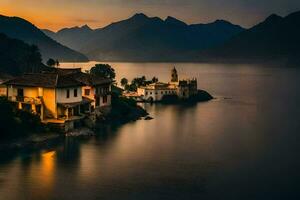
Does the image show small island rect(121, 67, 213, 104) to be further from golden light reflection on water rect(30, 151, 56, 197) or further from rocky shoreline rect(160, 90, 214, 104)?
golden light reflection on water rect(30, 151, 56, 197)

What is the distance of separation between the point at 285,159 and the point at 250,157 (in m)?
3.30

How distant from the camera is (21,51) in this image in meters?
122

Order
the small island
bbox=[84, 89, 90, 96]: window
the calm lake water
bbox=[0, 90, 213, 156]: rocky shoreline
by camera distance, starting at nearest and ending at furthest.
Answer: the calm lake water, bbox=[0, 90, 213, 156]: rocky shoreline, bbox=[84, 89, 90, 96]: window, the small island

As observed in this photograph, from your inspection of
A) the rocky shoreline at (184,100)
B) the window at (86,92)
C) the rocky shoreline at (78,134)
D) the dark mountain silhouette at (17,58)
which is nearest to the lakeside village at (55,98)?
the window at (86,92)

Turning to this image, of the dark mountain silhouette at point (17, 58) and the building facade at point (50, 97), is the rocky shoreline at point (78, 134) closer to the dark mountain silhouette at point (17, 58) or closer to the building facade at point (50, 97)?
the building facade at point (50, 97)

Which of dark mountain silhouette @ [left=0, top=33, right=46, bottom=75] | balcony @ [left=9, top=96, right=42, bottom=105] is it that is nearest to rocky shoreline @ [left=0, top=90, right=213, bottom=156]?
balcony @ [left=9, top=96, right=42, bottom=105]

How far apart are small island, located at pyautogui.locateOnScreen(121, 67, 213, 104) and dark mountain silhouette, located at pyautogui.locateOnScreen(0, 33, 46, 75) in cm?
1937

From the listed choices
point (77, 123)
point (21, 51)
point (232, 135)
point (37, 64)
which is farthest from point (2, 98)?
point (21, 51)

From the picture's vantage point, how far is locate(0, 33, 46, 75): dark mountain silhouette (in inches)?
4060

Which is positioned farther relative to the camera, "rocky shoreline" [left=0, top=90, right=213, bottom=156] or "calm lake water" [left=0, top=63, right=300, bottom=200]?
"rocky shoreline" [left=0, top=90, right=213, bottom=156]

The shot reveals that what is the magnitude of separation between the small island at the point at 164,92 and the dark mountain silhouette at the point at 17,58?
762 inches

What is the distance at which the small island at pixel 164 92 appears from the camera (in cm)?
10256

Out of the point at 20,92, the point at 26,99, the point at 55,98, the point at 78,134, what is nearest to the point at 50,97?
the point at 55,98

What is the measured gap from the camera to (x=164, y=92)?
10394cm
